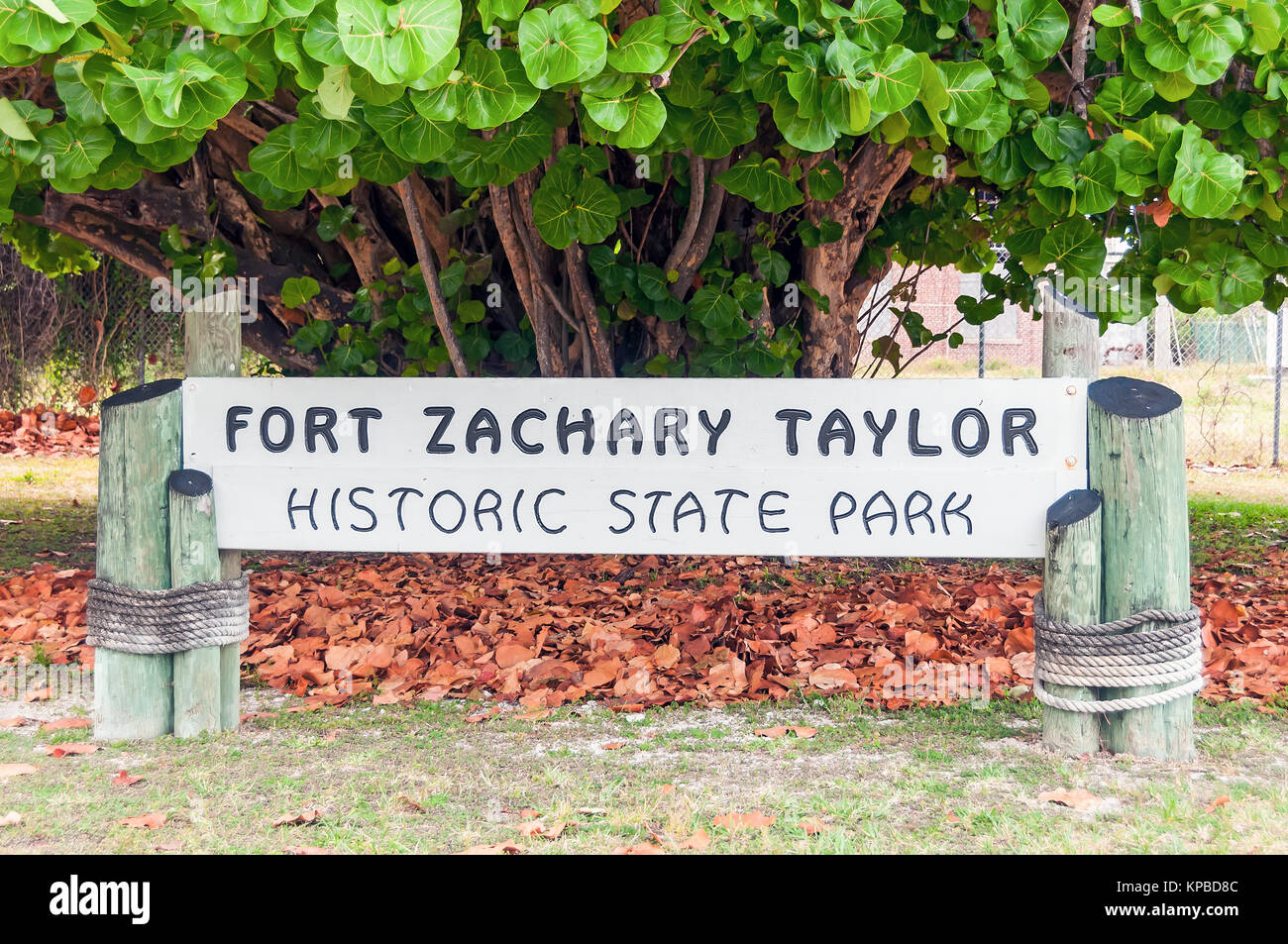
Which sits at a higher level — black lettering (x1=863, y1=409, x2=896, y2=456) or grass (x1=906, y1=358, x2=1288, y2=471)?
grass (x1=906, y1=358, x2=1288, y2=471)

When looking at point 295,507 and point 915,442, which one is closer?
point 915,442

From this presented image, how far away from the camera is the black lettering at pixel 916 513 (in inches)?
111

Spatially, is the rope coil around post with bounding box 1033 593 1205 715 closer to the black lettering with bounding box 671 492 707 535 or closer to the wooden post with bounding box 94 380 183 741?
the black lettering with bounding box 671 492 707 535

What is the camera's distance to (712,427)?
9.50ft

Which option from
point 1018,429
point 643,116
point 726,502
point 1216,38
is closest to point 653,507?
point 726,502

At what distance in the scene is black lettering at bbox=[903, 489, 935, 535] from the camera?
9.23ft

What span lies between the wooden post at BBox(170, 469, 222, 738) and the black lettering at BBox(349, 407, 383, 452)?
Result: 0.44m

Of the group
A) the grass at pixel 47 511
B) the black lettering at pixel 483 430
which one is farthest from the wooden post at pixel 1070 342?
the grass at pixel 47 511

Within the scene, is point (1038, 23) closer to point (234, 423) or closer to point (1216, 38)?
point (1216, 38)

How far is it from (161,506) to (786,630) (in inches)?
88.3

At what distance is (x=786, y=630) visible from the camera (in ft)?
13.3

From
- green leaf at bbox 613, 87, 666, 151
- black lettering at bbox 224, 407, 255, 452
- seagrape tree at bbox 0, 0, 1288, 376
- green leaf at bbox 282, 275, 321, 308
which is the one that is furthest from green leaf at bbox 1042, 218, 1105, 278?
green leaf at bbox 282, 275, 321, 308

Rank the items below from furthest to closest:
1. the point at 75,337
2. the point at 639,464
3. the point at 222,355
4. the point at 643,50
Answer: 1. the point at 75,337
2. the point at 222,355
3. the point at 639,464
4. the point at 643,50

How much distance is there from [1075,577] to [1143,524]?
8.7 inches
